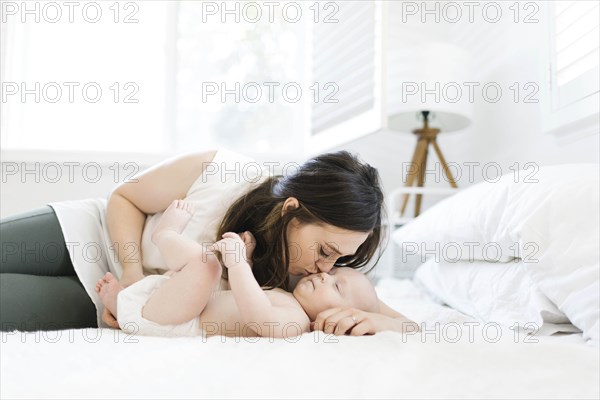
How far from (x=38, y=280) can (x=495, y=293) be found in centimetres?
100

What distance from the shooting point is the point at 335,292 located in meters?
1.17

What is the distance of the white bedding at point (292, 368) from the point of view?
657 mm

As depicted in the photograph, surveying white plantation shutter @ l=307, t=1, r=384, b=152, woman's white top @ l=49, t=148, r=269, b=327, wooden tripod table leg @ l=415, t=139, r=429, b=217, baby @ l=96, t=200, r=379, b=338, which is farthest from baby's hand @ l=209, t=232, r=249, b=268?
wooden tripod table leg @ l=415, t=139, r=429, b=217

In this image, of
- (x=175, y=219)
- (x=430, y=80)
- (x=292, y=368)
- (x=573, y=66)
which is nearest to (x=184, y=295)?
(x=175, y=219)

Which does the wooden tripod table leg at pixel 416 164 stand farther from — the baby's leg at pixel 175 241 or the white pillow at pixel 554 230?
the baby's leg at pixel 175 241

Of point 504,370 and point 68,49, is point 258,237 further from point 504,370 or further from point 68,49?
point 68,49

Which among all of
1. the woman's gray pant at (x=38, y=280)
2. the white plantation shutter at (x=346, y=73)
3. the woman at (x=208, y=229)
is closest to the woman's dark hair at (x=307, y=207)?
the woman at (x=208, y=229)

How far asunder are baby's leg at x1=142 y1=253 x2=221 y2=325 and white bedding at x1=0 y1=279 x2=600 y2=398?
0.28 feet

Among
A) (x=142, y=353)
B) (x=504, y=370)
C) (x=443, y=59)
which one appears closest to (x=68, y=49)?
(x=443, y=59)

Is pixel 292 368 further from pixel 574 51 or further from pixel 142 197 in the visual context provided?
pixel 574 51

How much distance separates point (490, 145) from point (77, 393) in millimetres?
2384

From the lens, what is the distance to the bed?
2.20 feet

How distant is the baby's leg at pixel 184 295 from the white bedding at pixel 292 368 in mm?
87

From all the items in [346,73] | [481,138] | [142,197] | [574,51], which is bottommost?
[142,197]
